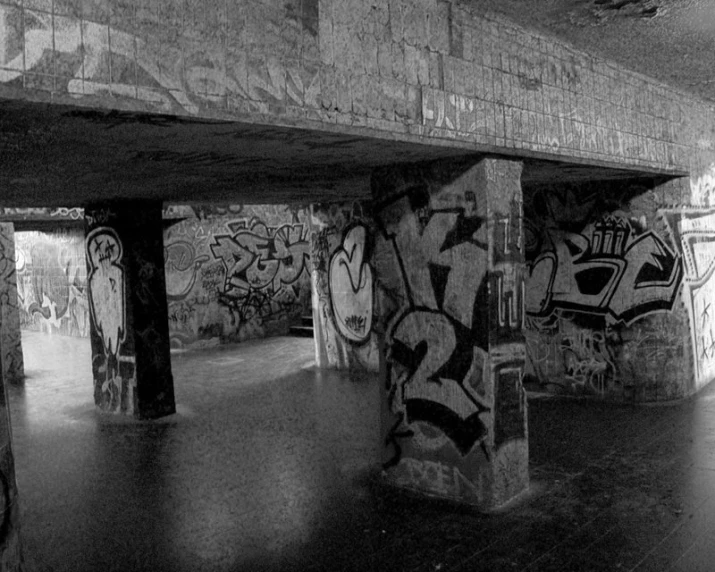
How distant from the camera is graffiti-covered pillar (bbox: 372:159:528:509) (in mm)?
5168

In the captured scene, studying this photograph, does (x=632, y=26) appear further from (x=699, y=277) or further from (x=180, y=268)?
(x=180, y=268)

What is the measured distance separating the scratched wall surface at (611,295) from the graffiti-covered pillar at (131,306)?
5.00 metres

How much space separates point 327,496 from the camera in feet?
18.7

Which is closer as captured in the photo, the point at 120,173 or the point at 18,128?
the point at 18,128

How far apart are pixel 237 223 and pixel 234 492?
433 inches

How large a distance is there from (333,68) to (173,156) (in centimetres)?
132

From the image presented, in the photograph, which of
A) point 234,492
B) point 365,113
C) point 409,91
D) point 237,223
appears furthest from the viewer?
point 237,223

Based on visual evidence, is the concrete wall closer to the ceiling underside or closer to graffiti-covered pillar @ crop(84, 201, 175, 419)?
graffiti-covered pillar @ crop(84, 201, 175, 419)

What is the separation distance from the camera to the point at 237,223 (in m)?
16.2

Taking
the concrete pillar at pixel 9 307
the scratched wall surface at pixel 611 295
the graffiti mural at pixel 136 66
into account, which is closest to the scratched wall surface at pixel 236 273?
the concrete pillar at pixel 9 307

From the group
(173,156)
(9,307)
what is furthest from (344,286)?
(173,156)

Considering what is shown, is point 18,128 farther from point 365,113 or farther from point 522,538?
point 522,538

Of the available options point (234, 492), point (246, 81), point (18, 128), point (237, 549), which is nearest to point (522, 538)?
point (237, 549)

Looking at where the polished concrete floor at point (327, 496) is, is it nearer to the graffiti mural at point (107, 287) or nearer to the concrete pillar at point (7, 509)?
the graffiti mural at point (107, 287)
